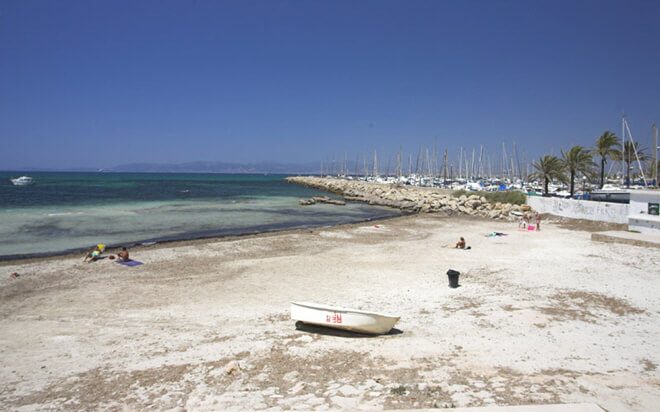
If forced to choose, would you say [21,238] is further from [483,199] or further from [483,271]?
[483,199]

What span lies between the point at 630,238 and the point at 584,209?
919 centimetres

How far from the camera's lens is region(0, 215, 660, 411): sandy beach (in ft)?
19.8

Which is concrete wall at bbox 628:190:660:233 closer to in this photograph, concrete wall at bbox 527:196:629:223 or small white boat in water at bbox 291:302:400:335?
concrete wall at bbox 527:196:629:223

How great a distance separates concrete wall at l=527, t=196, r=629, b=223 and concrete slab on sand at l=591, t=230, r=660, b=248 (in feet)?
18.4

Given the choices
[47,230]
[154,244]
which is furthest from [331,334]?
[47,230]

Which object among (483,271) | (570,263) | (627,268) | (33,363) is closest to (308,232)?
(483,271)

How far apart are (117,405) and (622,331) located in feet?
32.9

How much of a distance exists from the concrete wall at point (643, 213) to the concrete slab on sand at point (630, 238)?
1222 mm

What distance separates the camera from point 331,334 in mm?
8477

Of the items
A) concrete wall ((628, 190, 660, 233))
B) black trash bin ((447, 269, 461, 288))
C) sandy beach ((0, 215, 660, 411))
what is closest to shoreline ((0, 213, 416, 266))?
sandy beach ((0, 215, 660, 411))

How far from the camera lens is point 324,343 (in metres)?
8.02

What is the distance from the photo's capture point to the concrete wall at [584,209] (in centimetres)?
2355

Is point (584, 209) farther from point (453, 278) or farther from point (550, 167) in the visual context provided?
point (453, 278)

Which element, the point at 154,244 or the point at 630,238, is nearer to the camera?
the point at 630,238
